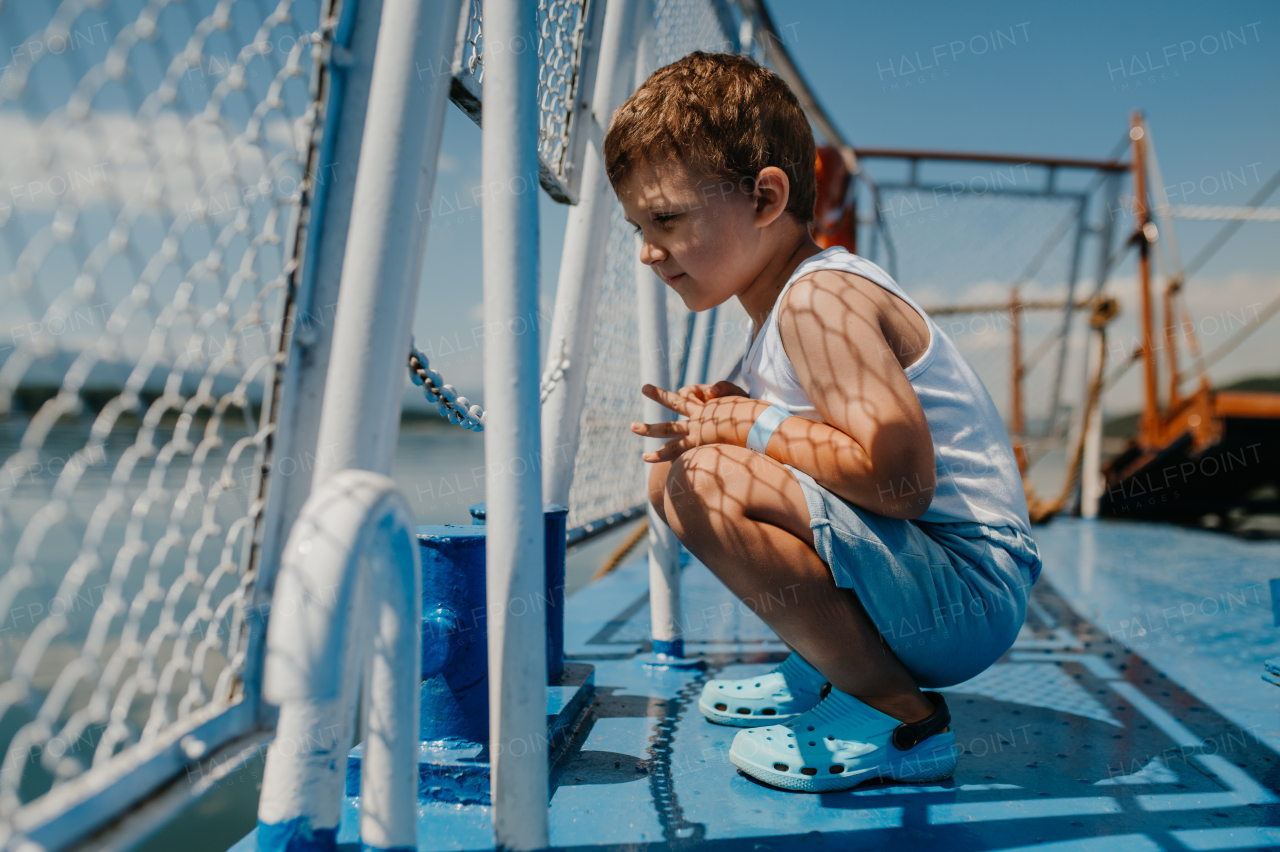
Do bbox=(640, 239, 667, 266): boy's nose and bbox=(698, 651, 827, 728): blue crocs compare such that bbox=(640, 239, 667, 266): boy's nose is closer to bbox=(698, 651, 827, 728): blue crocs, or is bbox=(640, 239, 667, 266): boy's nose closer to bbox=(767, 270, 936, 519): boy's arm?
bbox=(767, 270, 936, 519): boy's arm

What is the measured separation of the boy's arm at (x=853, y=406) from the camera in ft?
2.62

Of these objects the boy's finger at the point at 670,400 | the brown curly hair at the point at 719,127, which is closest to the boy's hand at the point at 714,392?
the boy's finger at the point at 670,400

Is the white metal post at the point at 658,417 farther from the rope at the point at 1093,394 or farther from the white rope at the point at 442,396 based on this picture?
the rope at the point at 1093,394

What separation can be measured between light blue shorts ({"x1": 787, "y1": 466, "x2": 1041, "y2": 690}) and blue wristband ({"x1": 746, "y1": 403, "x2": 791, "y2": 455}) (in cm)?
6

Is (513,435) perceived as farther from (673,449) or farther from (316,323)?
(673,449)

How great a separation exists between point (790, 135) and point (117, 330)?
821mm

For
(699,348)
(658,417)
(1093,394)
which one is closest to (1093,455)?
(1093,394)

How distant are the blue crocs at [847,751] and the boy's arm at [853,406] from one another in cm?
28

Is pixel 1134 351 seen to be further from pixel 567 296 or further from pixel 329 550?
pixel 329 550

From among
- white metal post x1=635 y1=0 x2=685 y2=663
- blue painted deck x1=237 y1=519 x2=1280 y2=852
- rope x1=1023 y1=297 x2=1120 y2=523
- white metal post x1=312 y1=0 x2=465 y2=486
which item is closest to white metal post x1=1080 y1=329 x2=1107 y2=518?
rope x1=1023 y1=297 x2=1120 y2=523

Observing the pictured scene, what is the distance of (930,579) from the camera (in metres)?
0.89

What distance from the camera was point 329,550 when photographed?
1.50 feet

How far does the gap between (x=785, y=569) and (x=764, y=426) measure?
0.57 feet

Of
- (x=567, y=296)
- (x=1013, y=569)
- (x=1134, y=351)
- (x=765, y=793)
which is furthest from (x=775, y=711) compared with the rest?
(x=1134, y=351)
